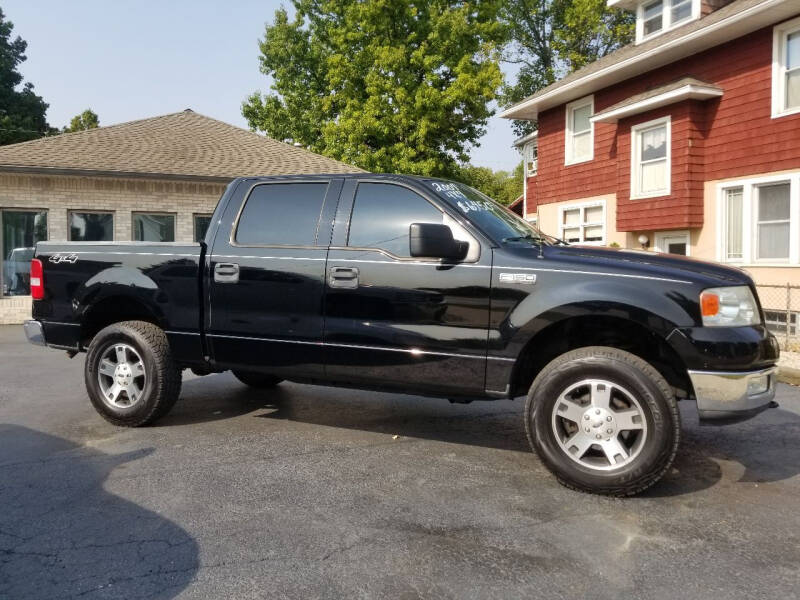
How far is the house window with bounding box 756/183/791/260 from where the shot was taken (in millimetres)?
13195

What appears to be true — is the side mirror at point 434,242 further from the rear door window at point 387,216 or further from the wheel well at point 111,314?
the wheel well at point 111,314

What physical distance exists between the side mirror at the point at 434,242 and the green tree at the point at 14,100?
41.9m

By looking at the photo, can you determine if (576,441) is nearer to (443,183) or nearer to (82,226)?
(443,183)

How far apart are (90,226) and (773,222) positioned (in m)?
15.0

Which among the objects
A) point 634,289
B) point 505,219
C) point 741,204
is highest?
point 741,204

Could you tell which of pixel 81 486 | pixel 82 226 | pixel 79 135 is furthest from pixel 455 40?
pixel 81 486

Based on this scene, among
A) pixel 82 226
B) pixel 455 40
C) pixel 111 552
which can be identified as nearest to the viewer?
pixel 111 552

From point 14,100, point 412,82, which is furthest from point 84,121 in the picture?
point 412,82

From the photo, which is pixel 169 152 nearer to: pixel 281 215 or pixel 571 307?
pixel 281 215

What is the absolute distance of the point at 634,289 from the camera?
12.8 ft

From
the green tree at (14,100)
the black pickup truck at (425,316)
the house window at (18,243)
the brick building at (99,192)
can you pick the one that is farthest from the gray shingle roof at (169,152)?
the green tree at (14,100)

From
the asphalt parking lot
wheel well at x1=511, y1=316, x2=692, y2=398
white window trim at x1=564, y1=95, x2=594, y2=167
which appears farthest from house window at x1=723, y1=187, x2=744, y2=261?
wheel well at x1=511, y1=316, x2=692, y2=398

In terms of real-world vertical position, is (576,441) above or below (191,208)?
below

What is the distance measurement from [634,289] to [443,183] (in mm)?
1618
